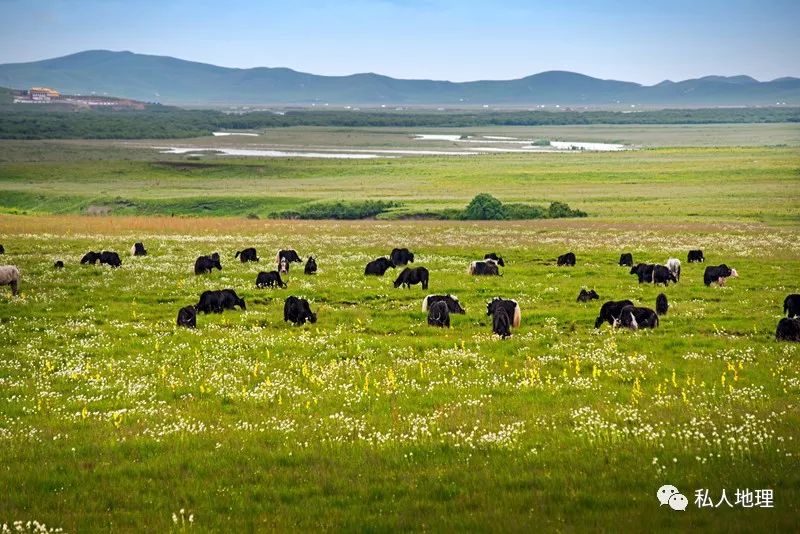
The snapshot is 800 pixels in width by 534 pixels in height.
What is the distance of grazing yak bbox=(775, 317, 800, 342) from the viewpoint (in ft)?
63.8

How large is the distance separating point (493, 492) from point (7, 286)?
24.6 metres

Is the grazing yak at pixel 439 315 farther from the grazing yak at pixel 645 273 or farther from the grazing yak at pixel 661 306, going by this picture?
the grazing yak at pixel 645 273

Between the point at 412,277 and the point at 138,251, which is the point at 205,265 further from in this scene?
the point at 412,277

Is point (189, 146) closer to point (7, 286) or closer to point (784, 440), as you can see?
point (7, 286)

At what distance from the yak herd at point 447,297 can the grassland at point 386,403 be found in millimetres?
543

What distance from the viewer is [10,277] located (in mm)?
27438

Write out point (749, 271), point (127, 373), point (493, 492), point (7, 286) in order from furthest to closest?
point (749, 271) → point (7, 286) → point (127, 373) → point (493, 492)

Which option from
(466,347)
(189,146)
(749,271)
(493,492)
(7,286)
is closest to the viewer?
(493,492)

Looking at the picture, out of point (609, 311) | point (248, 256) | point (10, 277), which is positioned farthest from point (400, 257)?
point (10, 277)

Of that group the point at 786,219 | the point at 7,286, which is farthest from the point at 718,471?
the point at 786,219

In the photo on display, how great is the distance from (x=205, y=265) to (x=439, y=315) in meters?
14.3

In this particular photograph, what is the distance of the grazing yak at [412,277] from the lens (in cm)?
2930

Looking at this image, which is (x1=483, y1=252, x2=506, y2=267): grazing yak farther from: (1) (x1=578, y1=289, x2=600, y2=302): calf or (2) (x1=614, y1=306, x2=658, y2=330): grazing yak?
(2) (x1=614, y1=306, x2=658, y2=330): grazing yak

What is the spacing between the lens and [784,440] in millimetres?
11164
